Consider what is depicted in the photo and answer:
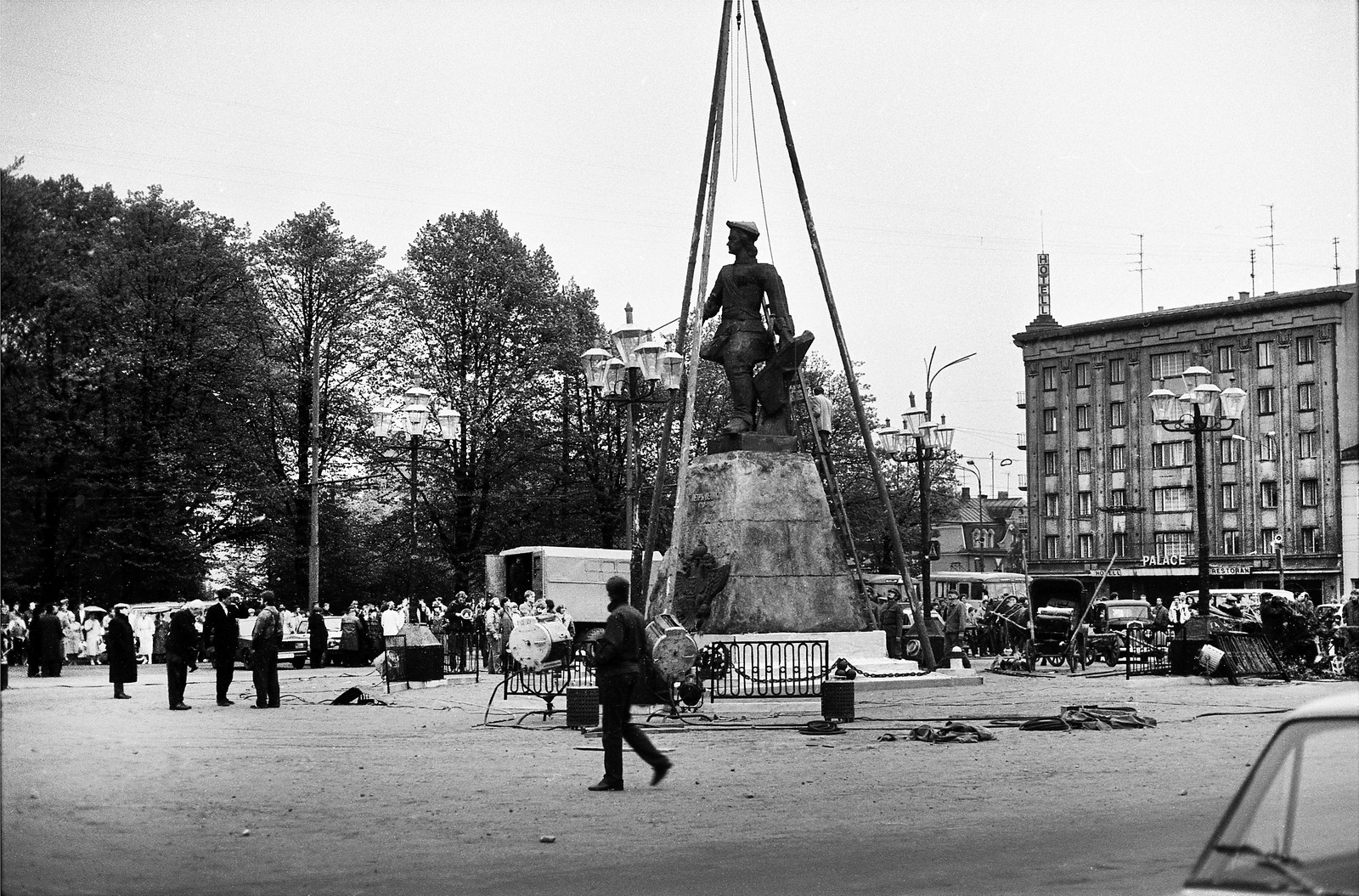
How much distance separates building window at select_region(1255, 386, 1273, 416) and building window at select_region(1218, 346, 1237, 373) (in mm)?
1887

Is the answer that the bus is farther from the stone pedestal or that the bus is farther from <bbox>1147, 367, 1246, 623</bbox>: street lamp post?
the stone pedestal

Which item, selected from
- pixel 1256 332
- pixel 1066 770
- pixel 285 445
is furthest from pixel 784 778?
pixel 1256 332

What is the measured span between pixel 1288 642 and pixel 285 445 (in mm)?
30810

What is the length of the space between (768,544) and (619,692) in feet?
36.2

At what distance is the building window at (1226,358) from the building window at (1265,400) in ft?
6.19

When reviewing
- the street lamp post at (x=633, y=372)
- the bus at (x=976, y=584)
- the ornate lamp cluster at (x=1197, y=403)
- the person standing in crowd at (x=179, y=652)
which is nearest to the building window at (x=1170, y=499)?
the bus at (x=976, y=584)

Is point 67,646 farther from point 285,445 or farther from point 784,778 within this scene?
point 784,778

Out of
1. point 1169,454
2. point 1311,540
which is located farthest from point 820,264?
point 1169,454

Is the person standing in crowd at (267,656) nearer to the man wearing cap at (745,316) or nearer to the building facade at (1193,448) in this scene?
the man wearing cap at (745,316)

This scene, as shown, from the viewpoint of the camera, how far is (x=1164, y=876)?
313 inches

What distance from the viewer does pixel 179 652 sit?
22234 millimetres

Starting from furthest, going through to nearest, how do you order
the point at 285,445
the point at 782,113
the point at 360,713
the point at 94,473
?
the point at 285,445
the point at 782,113
the point at 360,713
the point at 94,473

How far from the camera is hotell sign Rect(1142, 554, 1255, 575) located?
262 ft

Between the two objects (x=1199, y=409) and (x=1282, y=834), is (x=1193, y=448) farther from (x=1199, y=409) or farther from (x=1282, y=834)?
(x=1282, y=834)
